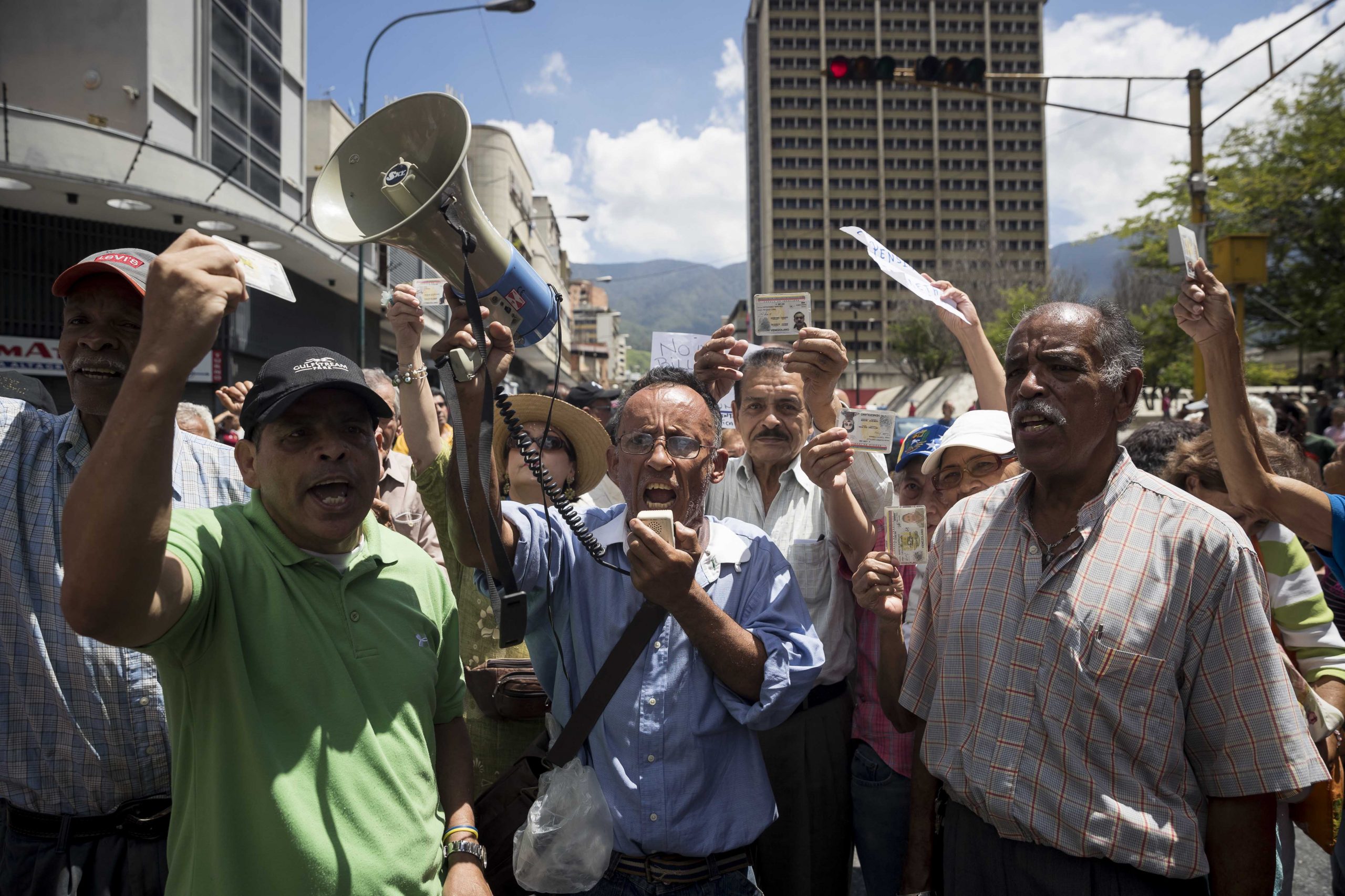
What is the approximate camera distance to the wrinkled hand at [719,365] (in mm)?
3232

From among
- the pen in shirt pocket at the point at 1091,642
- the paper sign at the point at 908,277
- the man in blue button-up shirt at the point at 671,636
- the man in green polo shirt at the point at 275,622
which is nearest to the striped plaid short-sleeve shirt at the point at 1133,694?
the pen in shirt pocket at the point at 1091,642

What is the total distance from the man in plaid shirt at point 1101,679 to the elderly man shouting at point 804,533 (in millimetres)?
663

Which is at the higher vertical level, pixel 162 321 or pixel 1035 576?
pixel 162 321

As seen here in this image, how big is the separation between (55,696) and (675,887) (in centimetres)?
171

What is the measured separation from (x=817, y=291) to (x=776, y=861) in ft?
384

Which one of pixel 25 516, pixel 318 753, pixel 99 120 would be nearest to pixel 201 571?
pixel 318 753

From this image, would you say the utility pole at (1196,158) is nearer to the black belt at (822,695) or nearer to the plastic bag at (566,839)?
the black belt at (822,695)

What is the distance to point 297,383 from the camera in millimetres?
2049

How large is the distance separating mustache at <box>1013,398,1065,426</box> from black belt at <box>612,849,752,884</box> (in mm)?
1444

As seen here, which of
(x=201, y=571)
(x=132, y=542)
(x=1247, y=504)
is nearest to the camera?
(x=132, y=542)

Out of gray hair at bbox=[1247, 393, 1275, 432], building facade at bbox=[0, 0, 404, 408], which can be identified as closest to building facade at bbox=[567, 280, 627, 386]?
building facade at bbox=[0, 0, 404, 408]

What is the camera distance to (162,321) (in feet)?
5.11

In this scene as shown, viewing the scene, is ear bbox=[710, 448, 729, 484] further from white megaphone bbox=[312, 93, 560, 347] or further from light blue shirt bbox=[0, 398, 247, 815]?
light blue shirt bbox=[0, 398, 247, 815]

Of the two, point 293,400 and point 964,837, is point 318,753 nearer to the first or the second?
point 293,400
